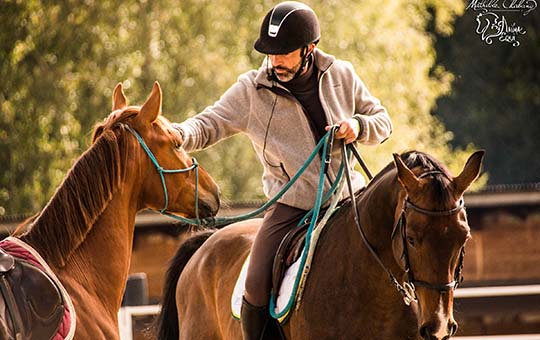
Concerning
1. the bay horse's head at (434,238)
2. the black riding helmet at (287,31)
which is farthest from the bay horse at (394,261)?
the black riding helmet at (287,31)

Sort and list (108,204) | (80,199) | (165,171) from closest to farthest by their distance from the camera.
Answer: (80,199) < (108,204) < (165,171)

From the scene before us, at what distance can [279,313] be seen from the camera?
15.7 ft

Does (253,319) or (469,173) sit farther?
(253,319)

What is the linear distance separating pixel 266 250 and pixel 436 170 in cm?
110

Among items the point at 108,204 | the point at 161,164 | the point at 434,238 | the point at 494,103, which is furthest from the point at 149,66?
the point at 494,103

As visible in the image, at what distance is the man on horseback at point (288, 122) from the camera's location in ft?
16.0

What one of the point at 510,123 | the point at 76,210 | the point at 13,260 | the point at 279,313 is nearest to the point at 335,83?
the point at 279,313

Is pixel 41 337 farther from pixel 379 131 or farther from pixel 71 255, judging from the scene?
pixel 379 131

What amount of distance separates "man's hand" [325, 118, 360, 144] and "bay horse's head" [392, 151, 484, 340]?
59 cm

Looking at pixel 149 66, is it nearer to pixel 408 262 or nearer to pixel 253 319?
pixel 253 319

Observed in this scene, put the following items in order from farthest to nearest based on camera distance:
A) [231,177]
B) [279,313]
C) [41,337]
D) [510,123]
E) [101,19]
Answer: [510,123] < [231,177] < [101,19] < [279,313] < [41,337]

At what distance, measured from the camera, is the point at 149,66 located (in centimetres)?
1603

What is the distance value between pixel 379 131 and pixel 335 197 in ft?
1.27

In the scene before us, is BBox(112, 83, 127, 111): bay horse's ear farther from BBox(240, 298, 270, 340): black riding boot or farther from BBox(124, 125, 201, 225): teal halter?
BBox(240, 298, 270, 340): black riding boot
